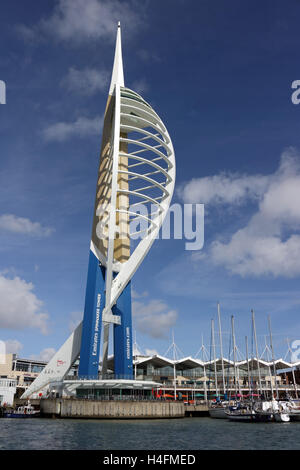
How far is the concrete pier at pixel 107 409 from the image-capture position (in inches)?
1738

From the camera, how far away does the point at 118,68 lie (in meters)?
66.3

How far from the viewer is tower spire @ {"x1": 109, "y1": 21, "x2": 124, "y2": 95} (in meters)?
65.1

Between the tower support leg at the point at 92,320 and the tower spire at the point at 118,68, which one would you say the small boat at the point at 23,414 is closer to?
the tower support leg at the point at 92,320

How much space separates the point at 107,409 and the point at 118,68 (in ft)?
162

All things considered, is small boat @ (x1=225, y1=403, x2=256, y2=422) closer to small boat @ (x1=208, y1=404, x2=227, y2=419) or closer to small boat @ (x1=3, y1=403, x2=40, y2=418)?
small boat @ (x1=208, y1=404, x2=227, y2=419)

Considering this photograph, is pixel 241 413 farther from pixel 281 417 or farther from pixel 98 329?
pixel 98 329

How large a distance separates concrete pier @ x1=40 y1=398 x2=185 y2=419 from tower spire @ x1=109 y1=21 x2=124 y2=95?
1705 inches

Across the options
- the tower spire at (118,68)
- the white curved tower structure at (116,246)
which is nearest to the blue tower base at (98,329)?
the white curved tower structure at (116,246)

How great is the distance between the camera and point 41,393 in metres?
58.6

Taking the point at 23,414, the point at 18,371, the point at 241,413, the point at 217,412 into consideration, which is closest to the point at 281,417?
the point at 241,413

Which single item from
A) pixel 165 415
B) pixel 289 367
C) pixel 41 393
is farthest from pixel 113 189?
pixel 289 367

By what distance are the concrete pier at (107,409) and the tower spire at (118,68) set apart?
4332 centimetres

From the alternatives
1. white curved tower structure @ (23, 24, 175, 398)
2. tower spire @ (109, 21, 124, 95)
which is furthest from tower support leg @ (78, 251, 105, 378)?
tower spire @ (109, 21, 124, 95)
